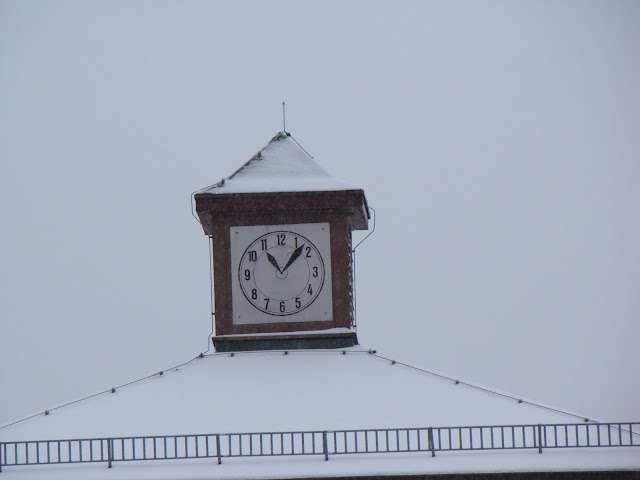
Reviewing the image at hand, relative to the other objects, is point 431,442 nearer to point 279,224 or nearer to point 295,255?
point 295,255

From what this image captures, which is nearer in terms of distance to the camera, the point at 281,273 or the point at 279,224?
the point at 281,273

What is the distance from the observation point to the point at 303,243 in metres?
21.6

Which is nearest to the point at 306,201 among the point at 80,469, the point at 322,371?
the point at 322,371

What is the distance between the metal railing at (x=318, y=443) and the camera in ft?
51.1

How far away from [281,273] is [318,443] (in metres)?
5.72

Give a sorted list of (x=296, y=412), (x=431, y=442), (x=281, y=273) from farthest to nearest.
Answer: (x=281, y=273) < (x=296, y=412) < (x=431, y=442)

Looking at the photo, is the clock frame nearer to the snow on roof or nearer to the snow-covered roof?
the snow on roof

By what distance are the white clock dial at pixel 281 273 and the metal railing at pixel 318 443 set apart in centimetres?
501

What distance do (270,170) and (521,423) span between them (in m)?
7.54

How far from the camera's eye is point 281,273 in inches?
844

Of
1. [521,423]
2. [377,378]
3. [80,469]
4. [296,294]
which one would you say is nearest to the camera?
[80,469]

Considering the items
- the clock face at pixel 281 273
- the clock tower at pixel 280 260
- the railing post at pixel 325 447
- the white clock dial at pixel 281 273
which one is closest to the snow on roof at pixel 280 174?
the clock tower at pixel 280 260

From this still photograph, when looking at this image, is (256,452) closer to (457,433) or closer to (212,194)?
(457,433)

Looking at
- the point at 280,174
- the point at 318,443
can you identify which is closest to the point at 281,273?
the point at 280,174
